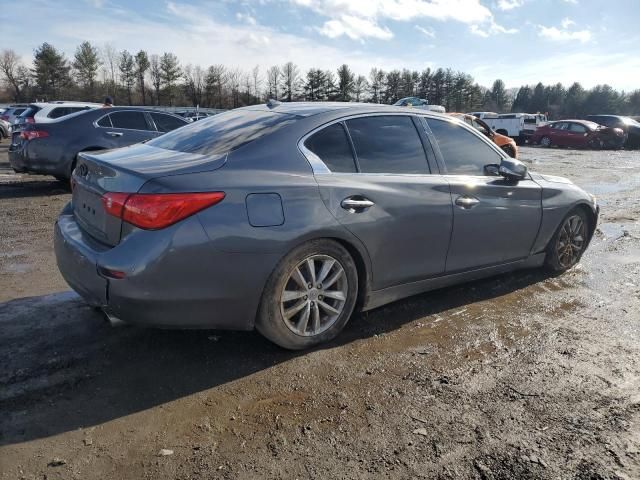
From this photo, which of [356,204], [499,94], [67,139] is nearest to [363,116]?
[356,204]

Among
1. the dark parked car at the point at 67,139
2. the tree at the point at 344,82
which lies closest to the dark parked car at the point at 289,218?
the dark parked car at the point at 67,139

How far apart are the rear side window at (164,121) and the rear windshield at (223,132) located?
6164 mm

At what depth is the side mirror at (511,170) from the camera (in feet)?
13.4

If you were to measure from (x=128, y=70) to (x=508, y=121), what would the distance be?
59836mm

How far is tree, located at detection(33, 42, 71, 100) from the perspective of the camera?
6488 cm

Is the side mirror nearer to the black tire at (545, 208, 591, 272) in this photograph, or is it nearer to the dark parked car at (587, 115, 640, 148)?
the black tire at (545, 208, 591, 272)

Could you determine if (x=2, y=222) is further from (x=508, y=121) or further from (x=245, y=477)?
(x=508, y=121)

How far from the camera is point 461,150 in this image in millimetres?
4012

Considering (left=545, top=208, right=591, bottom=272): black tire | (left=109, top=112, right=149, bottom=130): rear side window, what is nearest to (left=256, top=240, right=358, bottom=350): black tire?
(left=545, top=208, right=591, bottom=272): black tire

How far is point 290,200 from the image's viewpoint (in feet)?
9.61

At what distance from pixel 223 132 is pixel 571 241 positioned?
355 cm

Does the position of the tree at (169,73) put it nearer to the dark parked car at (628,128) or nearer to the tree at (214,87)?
the tree at (214,87)

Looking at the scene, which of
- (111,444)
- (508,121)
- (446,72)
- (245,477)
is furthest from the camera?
(446,72)

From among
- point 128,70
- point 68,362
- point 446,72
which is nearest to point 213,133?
point 68,362
